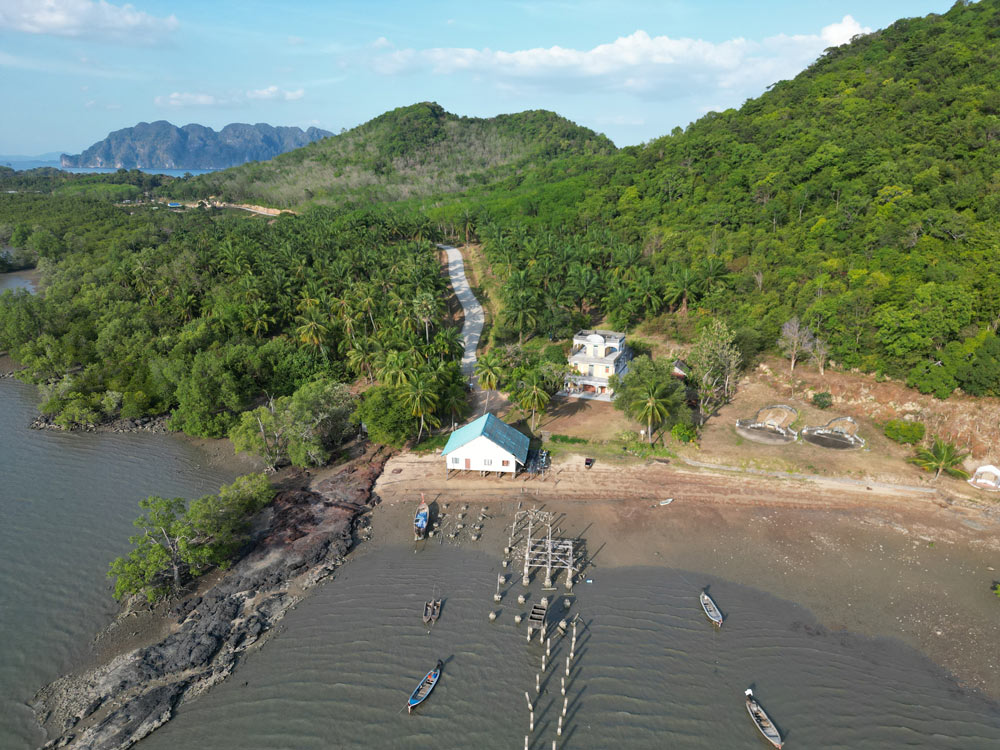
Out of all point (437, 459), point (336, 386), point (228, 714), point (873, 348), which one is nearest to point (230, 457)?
point (336, 386)

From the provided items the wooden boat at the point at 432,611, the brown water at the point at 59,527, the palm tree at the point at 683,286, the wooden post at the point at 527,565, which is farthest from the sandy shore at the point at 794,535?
the palm tree at the point at 683,286

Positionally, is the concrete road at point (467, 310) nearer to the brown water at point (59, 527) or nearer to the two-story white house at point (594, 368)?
the two-story white house at point (594, 368)

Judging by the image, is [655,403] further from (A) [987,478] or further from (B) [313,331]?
(B) [313,331]

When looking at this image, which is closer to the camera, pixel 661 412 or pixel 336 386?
pixel 661 412

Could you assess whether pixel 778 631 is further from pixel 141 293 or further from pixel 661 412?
pixel 141 293

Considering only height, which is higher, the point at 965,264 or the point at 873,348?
the point at 965,264
